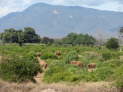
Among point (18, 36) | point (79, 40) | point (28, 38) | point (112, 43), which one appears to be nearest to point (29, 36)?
point (28, 38)

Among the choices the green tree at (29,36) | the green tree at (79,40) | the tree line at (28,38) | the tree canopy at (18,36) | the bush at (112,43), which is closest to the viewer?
the bush at (112,43)

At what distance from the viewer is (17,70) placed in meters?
20.0

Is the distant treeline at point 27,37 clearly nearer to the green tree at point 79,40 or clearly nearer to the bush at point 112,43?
the green tree at point 79,40

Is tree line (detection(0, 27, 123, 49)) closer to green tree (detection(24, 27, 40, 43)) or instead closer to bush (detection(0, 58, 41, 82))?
green tree (detection(24, 27, 40, 43))

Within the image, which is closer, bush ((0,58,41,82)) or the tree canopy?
bush ((0,58,41,82))

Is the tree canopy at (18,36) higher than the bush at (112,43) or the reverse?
higher

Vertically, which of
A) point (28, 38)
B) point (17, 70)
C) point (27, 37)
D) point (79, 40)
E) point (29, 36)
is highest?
point (29, 36)

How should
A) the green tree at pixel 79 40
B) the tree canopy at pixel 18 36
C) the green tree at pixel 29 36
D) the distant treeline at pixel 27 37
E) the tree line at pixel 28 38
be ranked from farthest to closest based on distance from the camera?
the green tree at pixel 79 40 → the green tree at pixel 29 36 → the distant treeline at pixel 27 37 → the tree canopy at pixel 18 36 → the tree line at pixel 28 38

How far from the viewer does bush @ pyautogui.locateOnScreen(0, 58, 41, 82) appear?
19120 millimetres

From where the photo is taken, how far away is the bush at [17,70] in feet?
62.7

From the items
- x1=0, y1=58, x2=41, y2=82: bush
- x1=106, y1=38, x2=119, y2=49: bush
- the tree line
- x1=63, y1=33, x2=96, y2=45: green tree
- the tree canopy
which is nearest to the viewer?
x1=0, y1=58, x2=41, y2=82: bush

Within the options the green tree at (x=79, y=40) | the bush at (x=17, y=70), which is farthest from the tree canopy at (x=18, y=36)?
the bush at (x=17, y=70)

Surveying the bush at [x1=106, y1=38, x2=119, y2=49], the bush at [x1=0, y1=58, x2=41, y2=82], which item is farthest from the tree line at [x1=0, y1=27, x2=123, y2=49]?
the bush at [x1=0, y1=58, x2=41, y2=82]

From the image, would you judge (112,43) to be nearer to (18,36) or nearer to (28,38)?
(18,36)
